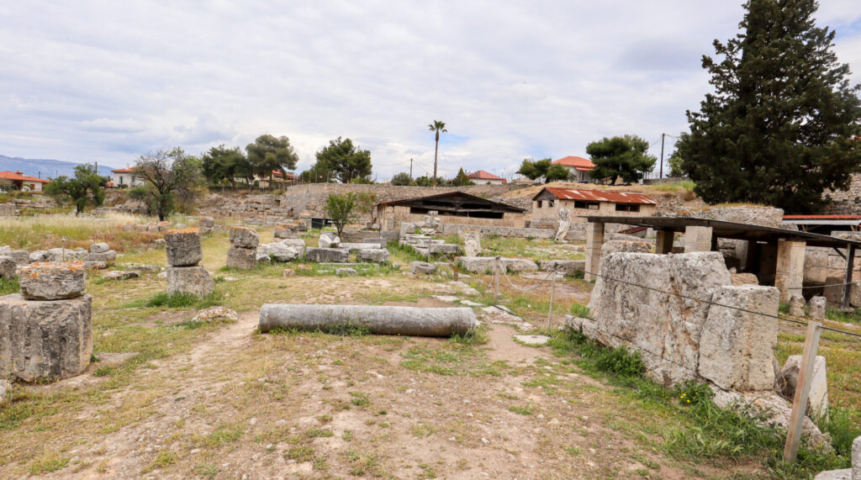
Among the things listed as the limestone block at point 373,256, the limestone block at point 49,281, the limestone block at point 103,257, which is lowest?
the limestone block at point 103,257

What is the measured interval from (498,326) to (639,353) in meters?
3.20

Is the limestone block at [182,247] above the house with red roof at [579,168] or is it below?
→ below

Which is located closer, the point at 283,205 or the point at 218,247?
the point at 218,247

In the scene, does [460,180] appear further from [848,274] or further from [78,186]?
[848,274]

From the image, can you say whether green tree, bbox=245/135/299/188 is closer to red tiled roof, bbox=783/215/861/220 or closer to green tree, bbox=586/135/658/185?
green tree, bbox=586/135/658/185

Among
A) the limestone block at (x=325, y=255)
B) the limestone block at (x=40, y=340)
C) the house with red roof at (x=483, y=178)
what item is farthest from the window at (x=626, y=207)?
the house with red roof at (x=483, y=178)

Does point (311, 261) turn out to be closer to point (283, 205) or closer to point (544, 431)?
point (544, 431)

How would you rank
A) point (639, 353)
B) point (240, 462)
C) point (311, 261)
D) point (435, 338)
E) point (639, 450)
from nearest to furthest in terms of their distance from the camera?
1. point (240, 462)
2. point (639, 450)
3. point (639, 353)
4. point (435, 338)
5. point (311, 261)

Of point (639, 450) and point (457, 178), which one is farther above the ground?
point (457, 178)

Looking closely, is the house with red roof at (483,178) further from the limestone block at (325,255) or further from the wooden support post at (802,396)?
the wooden support post at (802,396)

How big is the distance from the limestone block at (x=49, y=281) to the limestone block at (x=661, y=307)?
8.00 meters

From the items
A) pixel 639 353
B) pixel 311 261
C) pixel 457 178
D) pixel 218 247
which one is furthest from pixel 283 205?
pixel 639 353

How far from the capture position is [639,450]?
3881mm

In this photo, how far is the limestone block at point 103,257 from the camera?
14172mm
